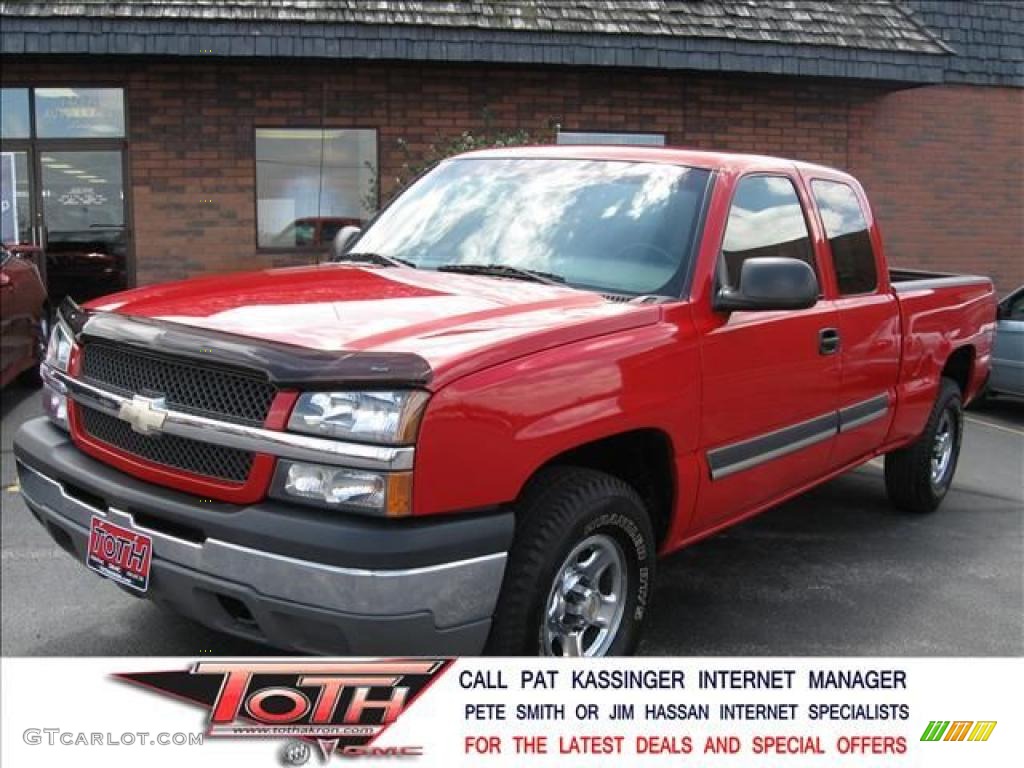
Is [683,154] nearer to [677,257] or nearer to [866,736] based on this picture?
[677,257]

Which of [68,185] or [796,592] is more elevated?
A: [68,185]

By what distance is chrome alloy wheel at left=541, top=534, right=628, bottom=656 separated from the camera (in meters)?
3.01

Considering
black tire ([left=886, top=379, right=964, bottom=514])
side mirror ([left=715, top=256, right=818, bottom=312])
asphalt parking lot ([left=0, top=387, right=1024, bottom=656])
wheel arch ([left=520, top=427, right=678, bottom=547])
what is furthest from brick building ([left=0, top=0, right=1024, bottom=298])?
wheel arch ([left=520, top=427, right=678, bottom=547])

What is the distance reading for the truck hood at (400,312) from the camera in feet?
8.98

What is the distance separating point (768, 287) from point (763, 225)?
0.71m

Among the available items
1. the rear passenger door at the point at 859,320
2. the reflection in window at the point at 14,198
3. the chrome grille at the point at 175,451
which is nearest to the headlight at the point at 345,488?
the chrome grille at the point at 175,451

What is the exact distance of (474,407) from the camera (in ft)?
8.71

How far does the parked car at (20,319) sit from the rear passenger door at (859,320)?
239 inches

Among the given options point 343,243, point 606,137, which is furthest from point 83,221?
point 343,243

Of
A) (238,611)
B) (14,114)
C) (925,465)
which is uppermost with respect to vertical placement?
(14,114)

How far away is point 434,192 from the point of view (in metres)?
4.41

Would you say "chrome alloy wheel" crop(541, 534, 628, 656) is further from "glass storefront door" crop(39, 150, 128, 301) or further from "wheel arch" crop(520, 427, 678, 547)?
"glass storefront door" crop(39, 150, 128, 301)

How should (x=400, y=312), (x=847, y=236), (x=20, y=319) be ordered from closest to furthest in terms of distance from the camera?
(x=400, y=312), (x=847, y=236), (x=20, y=319)

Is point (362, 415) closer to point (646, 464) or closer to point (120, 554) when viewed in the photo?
point (120, 554)
